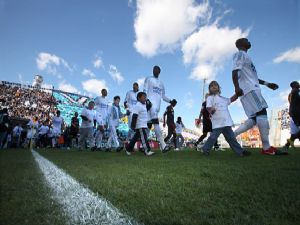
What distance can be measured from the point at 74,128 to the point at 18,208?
13.0 metres

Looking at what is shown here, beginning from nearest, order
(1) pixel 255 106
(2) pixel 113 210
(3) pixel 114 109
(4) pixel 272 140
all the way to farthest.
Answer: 1. (2) pixel 113 210
2. (1) pixel 255 106
3. (3) pixel 114 109
4. (4) pixel 272 140

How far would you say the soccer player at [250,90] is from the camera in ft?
17.6

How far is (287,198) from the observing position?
1.79m

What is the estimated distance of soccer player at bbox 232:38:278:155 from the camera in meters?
5.37

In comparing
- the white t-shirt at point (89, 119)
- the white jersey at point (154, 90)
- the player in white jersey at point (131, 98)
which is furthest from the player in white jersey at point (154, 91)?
the white t-shirt at point (89, 119)

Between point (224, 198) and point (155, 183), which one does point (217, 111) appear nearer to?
point (155, 183)

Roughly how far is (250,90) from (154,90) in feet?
11.1

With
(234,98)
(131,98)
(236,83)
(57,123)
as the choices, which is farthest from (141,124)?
(57,123)

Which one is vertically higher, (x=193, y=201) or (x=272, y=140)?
(x=272, y=140)

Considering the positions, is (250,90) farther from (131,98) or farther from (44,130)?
(44,130)

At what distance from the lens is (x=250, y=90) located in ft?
18.2

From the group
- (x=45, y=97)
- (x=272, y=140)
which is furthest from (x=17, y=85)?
(x=272, y=140)

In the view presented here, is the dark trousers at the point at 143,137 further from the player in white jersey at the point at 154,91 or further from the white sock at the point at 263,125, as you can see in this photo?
the white sock at the point at 263,125

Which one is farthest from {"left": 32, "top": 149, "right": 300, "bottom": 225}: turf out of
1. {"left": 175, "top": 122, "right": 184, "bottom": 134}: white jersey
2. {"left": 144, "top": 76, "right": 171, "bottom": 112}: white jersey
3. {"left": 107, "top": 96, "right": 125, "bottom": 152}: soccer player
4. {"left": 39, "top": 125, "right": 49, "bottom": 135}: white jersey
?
{"left": 39, "top": 125, "right": 49, "bottom": 135}: white jersey
